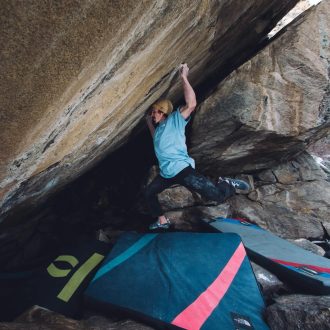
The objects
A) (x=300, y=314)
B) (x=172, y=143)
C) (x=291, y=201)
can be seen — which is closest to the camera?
(x=300, y=314)

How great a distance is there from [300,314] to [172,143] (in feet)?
9.83

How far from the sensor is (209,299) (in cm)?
363

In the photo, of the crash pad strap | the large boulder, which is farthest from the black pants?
the large boulder

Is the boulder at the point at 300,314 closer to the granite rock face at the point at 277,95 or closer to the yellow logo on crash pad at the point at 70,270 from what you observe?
the yellow logo on crash pad at the point at 70,270

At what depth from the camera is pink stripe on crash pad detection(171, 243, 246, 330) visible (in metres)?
3.22

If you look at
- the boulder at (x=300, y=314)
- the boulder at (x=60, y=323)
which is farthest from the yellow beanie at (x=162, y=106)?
the boulder at (x=300, y=314)

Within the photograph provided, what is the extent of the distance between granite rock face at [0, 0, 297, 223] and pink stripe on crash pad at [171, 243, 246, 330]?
247cm

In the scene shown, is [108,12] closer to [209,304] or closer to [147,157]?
[209,304]

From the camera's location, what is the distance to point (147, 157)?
24.7 feet

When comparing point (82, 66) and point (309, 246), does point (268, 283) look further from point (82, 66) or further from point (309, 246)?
point (82, 66)

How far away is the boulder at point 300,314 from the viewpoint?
3094 millimetres

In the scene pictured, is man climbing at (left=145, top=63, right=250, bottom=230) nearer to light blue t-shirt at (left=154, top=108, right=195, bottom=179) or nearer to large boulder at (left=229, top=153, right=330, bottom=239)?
light blue t-shirt at (left=154, top=108, right=195, bottom=179)

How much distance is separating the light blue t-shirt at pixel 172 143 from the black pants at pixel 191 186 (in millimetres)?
148

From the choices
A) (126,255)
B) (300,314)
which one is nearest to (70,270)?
(126,255)
